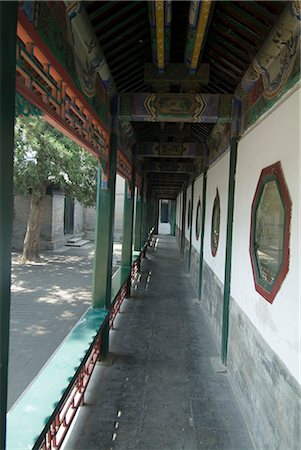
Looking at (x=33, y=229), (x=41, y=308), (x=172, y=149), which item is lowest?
(x=41, y=308)

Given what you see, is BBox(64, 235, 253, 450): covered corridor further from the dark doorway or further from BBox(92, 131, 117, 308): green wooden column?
the dark doorway

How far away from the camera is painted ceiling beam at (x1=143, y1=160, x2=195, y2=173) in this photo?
919 centimetres

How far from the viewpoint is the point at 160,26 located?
99.1 inches

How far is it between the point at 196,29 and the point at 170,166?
266 inches

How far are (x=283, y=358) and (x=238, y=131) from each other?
2673 mm

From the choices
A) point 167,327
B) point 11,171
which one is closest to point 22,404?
point 11,171

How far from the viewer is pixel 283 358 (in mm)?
2277

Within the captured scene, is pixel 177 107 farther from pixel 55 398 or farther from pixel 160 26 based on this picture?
pixel 55 398

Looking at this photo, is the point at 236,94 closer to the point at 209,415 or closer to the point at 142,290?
the point at 209,415

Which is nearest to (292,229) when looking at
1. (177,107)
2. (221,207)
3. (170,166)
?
(177,107)

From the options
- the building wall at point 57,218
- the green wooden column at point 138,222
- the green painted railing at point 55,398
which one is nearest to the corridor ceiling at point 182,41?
the green painted railing at point 55,398

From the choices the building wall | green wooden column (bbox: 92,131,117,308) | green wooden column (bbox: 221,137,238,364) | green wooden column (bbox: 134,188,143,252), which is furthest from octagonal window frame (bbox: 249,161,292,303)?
the building wall

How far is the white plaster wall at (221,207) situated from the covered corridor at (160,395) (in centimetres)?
113

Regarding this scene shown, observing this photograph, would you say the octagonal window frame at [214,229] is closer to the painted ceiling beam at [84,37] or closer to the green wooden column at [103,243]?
the green wooden column at [103,243]
